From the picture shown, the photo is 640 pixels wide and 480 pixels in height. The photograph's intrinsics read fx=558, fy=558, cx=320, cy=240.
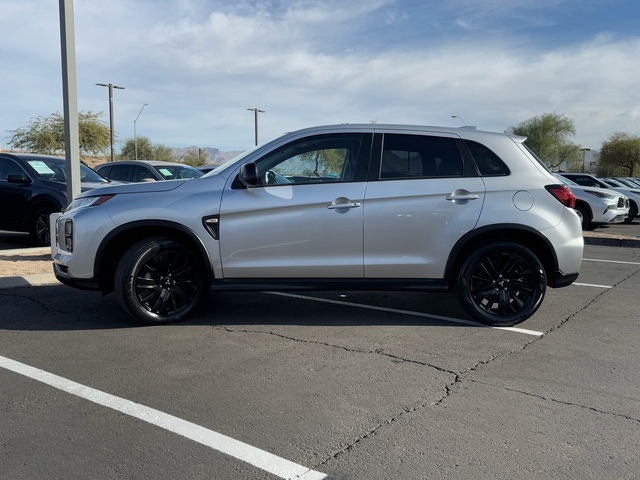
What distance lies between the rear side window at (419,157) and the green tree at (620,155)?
59.3 meters

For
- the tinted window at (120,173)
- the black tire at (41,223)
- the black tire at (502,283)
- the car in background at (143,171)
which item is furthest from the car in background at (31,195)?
the black tire at (502,283)

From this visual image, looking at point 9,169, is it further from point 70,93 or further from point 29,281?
point 29,281

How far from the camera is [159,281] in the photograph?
17.0 feet

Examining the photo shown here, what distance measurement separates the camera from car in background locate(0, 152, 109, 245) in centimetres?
969

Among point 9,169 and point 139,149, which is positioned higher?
point 139,149

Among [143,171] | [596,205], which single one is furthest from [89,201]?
[596,205]

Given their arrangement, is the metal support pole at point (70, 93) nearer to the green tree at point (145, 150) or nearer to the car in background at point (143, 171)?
the car in background at point (143, 171)

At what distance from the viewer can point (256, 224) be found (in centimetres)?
508

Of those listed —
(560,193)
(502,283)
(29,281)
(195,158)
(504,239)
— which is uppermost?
(195,158)

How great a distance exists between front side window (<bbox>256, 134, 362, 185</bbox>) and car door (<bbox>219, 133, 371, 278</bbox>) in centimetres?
1

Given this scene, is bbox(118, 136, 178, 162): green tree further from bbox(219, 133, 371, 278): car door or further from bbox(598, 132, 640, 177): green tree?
bbox(219, 133, 371, 278): car door

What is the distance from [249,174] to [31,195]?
21.2ft

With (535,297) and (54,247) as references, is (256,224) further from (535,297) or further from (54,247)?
(535,297)

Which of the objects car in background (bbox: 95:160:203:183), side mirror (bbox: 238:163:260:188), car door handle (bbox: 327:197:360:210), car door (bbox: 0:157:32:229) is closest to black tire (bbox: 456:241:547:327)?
car door handle (bbox: 327:197:360:210)
